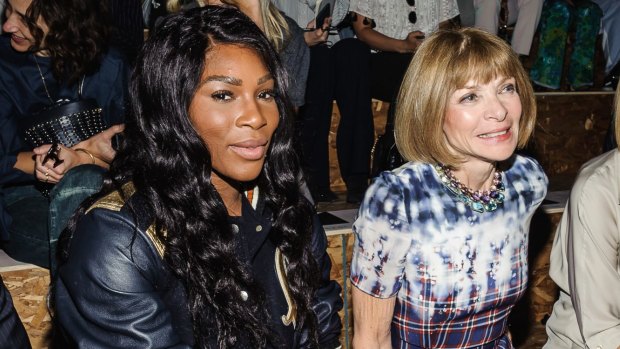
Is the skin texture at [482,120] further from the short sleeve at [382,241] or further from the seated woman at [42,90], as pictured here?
the seated woman at [42,90]

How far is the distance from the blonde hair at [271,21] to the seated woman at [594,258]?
120 cm

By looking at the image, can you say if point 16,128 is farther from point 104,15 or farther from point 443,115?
point 443,115

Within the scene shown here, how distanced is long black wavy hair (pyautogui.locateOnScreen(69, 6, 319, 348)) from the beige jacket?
39.1 inches

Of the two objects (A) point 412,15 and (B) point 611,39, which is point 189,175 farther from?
(B) point 611,39

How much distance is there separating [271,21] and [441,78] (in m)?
1.12

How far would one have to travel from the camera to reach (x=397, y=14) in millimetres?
4160

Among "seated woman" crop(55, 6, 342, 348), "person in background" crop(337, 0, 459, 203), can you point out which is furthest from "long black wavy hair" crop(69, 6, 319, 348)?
"person in background" crop(337, 0, 459, 203)

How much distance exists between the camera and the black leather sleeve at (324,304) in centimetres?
175

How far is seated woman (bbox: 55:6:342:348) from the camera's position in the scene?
1391mm

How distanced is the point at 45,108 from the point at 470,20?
293 centimetres

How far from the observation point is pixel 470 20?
4.64 m

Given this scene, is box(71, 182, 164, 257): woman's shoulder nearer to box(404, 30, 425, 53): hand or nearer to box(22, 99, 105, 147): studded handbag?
box(22, 99, 105, 147): studded handbag

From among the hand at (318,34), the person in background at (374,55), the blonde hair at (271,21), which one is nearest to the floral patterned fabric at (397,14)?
the person in background at (374,55)

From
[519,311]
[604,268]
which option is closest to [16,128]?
[604,268]
